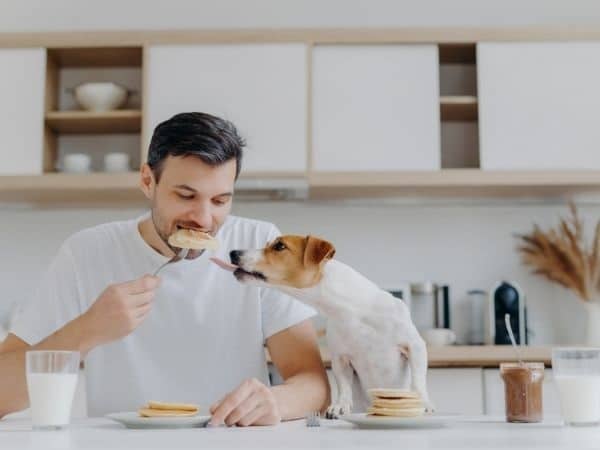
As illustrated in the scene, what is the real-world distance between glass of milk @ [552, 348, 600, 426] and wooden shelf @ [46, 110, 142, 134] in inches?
101

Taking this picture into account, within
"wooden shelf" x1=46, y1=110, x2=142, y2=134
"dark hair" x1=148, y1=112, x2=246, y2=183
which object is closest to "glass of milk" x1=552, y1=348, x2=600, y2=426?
"dark hair" x1=148, y1=112, x2=246, y2=183

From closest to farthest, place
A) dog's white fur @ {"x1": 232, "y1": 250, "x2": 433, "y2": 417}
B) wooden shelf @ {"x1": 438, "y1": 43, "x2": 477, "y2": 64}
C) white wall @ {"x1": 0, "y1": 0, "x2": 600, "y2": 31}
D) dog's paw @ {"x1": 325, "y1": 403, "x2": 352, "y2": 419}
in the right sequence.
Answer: dog's paw @ {"x1": 325, "y1": 403, "x2": 352, "y2": 419}, dog's white fur @ {"x1": 232, "y1": 250, "x2": 433, "y2": 417}, wooden shelf @ {"x1": 438, "y1": 43, "x2": 477, "y2": 64}, white wall @ {"x1": 0, "y1": 0, "x2": 600, "y2": 31}

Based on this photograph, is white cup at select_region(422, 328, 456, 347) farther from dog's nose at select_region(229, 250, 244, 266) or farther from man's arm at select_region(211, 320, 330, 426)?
dog's nose at select_region(229, 250, 244, 266)

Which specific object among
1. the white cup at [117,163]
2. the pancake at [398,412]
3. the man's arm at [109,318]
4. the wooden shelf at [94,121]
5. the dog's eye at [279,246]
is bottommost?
the pancake at [398,412]

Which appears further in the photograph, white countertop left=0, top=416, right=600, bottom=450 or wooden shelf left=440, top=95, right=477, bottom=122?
wooden shelf left=440, top=95, right=477, bottom=122

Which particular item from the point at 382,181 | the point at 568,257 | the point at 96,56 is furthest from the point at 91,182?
the point at 568,257

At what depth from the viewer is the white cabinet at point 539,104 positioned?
3666 mm

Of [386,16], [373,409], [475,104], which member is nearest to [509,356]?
[475,104]

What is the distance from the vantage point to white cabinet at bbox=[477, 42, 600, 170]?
144 inches

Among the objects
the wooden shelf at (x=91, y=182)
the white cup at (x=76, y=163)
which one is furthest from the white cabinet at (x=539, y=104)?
the white cup at (x=76, y=163)

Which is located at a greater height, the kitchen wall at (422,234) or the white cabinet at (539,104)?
the white cabinet at (539,104)

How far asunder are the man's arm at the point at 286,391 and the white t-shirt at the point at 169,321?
3 centimetres

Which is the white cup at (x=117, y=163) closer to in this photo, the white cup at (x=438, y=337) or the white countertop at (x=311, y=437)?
the white cup at (x=438, y=337)

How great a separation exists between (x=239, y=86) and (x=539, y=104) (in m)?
1.17
